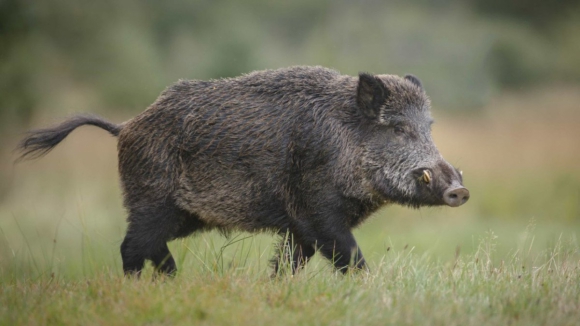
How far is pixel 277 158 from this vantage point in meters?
5.59

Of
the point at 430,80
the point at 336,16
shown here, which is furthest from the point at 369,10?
the point at 430,80

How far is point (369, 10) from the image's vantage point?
35781mm

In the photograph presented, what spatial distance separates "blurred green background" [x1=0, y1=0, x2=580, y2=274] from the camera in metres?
12.4

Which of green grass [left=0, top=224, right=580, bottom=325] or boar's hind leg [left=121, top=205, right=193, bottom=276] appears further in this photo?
boar's hind leg [left=121, top=205, right=193, bottom=276]

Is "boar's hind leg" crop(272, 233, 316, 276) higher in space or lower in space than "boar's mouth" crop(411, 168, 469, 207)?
lower

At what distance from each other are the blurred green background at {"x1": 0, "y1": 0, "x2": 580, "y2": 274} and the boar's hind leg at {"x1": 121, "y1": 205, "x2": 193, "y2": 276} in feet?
0.66

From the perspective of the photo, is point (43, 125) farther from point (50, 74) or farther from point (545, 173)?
point (50, 74)

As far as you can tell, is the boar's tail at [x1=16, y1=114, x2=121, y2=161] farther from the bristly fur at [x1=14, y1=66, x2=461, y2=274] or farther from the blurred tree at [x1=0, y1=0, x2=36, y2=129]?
the blurred tree at [x1=0, y1=0, x2=36, y2=129]

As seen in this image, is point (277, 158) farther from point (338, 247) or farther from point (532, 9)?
point (532, 9)

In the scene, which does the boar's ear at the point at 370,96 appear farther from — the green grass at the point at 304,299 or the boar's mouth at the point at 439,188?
the green grass at the point at 304,299

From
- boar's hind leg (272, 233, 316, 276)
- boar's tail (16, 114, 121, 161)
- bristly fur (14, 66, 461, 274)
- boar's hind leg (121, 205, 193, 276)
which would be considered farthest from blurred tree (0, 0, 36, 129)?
boar's hind leg (272, 233, 316, 276)

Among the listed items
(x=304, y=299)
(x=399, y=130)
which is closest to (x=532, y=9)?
(x=399, y=130)

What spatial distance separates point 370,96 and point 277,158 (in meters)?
0.83

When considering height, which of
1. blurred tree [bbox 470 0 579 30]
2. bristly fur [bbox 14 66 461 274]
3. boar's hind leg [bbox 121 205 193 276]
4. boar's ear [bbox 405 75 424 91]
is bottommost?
boar's hind leg [bbox 121 205 193 276]
